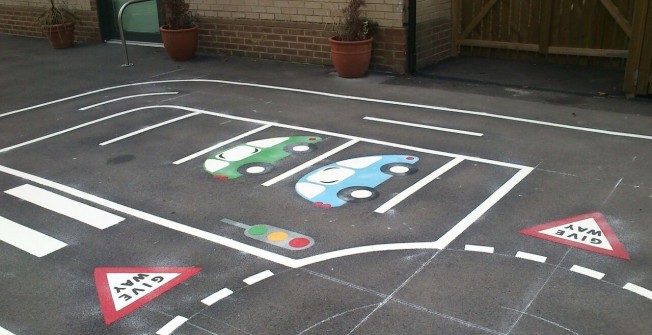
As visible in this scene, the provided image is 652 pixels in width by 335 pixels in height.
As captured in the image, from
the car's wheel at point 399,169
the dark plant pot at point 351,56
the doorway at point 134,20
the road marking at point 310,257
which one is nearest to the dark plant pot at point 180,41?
the doorway at point 134,20

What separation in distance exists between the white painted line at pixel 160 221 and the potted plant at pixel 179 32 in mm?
6130

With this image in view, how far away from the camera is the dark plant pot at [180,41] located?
13085 millimetres

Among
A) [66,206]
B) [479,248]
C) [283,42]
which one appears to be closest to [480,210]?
[479,248]

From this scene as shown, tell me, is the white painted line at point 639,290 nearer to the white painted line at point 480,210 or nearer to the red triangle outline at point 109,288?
the white painted line at point 480,210

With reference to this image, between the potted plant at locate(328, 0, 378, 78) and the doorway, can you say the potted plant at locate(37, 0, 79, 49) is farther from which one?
the potted plant at locate(328, 0, 378, 78)

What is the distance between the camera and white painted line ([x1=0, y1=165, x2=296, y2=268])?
17.3 ft

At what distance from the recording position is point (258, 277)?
4.94 metres

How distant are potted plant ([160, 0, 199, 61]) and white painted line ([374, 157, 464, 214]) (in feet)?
25.7

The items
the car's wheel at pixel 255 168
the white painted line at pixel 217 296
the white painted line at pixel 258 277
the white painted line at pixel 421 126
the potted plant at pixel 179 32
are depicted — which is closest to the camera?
the white painted line at pixel 217 296

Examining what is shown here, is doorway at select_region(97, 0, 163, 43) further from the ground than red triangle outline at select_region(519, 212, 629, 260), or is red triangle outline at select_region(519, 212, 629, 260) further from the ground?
doorway at select_region(97, 0, 163, 43)

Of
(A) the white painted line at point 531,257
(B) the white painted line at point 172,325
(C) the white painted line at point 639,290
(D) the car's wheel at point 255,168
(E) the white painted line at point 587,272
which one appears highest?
(D) the car's wheel at point 255,168

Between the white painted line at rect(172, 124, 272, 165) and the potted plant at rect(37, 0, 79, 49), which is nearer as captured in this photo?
the white painted line at rect(172, 124, 272, 165)

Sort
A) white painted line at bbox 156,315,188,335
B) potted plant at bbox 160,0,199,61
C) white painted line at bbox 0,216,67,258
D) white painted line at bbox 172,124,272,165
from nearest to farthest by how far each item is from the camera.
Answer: white painted line at bbox 156,315,188,335
white painted line at bbox 0,216,67,258
white painted line at bbox 172,124,272,165
potted plant at bbox 160,0,199,61

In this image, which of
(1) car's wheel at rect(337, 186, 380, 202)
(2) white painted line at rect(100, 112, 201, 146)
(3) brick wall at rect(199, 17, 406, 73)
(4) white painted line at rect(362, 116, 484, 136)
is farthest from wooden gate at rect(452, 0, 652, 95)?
(2) white painted line at rect(100, 112, 201, 146)
